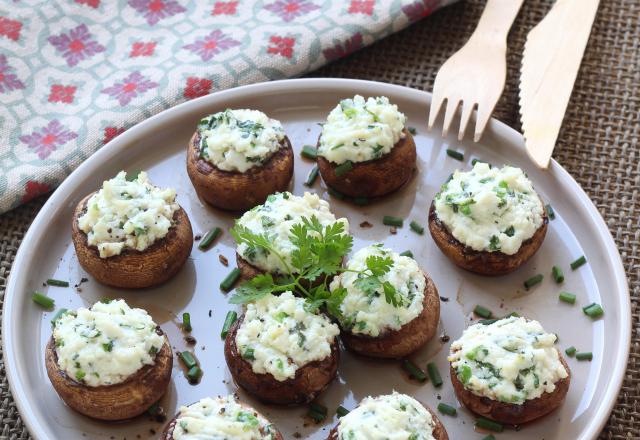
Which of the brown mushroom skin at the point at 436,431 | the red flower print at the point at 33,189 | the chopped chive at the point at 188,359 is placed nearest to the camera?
the brown mushroom skin at the point at 436,431

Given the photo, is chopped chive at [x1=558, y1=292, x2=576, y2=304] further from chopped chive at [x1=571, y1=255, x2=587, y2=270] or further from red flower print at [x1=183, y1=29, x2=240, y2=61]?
red flower print at [x1=183, y1=29, x2=240, y2=61]

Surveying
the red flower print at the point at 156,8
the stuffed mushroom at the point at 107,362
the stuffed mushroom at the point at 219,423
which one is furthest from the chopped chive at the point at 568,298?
the red flower print at the point at 156,8

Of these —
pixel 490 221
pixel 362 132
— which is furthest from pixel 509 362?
pixel 362 132

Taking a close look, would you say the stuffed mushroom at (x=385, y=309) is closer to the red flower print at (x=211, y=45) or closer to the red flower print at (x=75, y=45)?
the red flower print at (x=211, y=45)

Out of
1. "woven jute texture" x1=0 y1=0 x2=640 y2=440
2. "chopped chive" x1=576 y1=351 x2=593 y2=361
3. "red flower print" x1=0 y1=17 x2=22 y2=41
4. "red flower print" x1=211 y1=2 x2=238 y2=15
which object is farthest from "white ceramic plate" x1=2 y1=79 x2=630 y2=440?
"red flower print" x1=0 y1=17 x2=22 y2=41

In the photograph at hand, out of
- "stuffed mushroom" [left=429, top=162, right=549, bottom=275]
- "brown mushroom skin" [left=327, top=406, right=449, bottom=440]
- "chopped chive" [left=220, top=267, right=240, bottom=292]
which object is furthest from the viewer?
"chopped chive" [left=220, top=267, right=240, bottom=292]

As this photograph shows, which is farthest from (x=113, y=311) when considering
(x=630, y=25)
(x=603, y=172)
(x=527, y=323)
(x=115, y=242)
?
(x=630, y=25)
